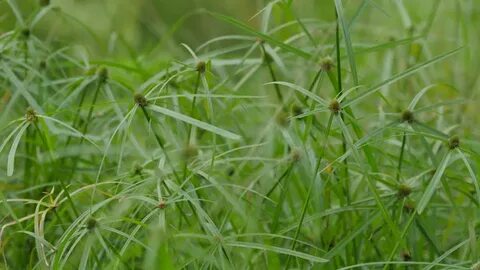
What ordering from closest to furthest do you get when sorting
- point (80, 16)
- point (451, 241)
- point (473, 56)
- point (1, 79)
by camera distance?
point (451, 241)
point (1, 79)
point (473, 56)
point (80, 16)

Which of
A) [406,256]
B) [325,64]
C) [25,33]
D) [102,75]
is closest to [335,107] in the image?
[325,64]

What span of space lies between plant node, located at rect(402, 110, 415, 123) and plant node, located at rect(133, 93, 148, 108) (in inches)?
10.1

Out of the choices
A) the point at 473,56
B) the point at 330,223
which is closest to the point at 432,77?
the point at 473,56

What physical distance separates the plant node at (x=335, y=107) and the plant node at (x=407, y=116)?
0.36ft

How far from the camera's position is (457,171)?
3.48ft

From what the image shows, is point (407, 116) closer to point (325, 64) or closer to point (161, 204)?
point (325, 64)

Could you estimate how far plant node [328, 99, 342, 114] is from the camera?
806 millimetres

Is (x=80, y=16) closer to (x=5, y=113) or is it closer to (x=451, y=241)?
(x=5, y=113)

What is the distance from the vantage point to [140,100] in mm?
829

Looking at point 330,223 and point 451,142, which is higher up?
point 451,142

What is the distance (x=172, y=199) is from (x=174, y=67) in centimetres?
33

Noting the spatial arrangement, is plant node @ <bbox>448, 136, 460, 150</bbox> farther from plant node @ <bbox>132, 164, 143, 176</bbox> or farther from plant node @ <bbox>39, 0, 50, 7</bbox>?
plant node @ <bbox>39, 0, 50, 7</bbox>

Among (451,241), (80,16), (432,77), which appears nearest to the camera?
(451,241)

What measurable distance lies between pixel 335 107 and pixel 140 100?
18 cm
